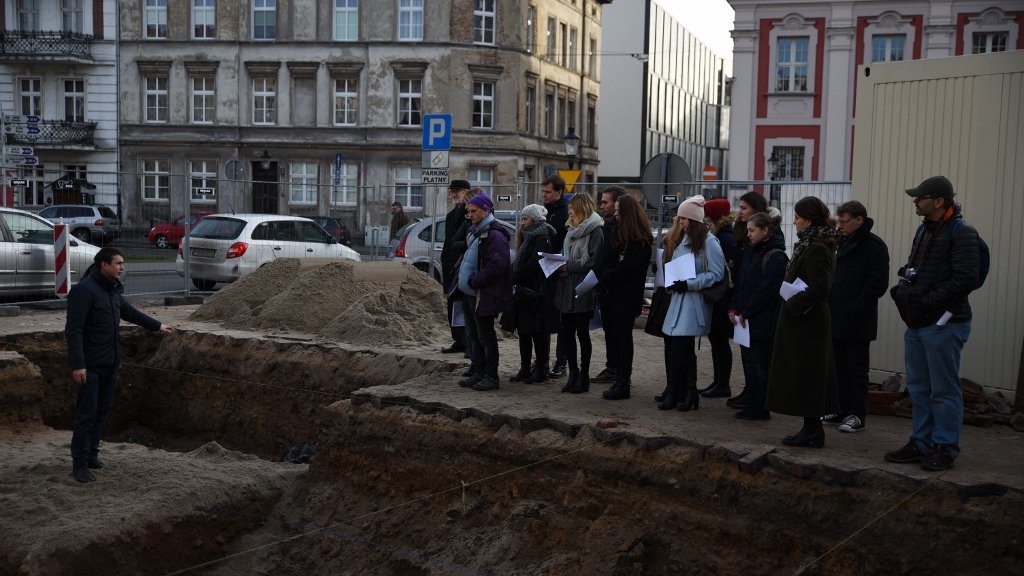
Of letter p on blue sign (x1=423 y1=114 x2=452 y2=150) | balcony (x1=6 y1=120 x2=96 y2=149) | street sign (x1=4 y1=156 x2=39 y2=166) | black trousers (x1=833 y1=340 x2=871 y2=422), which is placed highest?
balcony (x1=6 y1=120 x2=96 y2=149)

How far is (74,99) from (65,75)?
3.37 ft

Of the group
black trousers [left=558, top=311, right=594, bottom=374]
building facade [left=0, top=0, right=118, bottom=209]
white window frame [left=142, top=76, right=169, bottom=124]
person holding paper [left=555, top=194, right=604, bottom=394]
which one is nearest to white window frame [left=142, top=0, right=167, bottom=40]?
building facade [left=0, top=0, right=118, bottom=209]

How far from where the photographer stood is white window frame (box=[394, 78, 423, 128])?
44969 mm

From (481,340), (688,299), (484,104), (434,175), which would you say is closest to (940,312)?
(688,299)

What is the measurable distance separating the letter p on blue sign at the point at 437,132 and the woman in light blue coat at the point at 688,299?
29.0 feet

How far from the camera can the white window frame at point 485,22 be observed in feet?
149

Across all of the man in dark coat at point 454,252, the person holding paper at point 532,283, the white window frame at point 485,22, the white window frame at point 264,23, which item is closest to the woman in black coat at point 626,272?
the person holding paper at point 532,283

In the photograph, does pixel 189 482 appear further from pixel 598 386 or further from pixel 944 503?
pixel 944 503

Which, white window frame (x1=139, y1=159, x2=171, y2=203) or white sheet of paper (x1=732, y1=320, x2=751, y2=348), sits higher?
white window frame (x1=139, y1=159, x2=171, y2=203)

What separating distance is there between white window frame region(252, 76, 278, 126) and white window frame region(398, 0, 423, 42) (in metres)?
5.76

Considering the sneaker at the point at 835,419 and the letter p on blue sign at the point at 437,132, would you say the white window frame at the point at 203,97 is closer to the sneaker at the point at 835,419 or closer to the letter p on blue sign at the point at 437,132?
the letter p on blue sign at the point at 437,132

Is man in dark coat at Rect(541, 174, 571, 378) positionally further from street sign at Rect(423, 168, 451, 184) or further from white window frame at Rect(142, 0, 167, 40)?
white window frame at Rect(142, 0, 167, 40)

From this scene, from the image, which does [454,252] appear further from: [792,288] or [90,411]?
[792,288]

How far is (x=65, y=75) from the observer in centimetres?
4531
